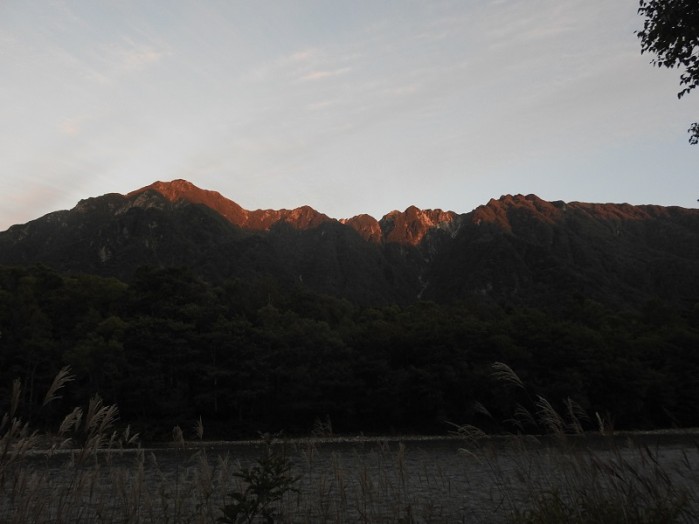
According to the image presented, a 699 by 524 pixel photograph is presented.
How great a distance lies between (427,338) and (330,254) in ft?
470

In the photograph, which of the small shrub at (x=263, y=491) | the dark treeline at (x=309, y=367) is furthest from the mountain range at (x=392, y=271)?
the small shrub at (x=263, y=491)

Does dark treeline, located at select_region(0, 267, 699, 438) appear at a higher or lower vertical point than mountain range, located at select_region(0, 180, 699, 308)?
lower

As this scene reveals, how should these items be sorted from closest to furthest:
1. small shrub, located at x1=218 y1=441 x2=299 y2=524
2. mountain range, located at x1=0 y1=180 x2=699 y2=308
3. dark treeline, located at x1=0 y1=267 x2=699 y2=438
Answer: small shrub, located at x1=218 y1=441 x2=299 y2=524, dark treeline, located at x1=0 y1=267 x2=699 y2=438, mountain range, located at x1=0 y1=180 x2=699 y2=308

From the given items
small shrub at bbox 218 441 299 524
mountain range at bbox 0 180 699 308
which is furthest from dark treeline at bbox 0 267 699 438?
mountain range at bbox 0 180 699 308

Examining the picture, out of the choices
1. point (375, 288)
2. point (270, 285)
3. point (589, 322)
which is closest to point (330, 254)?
point (375, 288)

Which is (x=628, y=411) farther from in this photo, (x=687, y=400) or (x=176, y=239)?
(x=176, y=239)

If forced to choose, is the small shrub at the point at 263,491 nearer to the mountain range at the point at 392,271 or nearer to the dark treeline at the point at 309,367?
the dark treeline at the point at 309,367

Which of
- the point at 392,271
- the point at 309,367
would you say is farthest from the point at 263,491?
the point at 392,271

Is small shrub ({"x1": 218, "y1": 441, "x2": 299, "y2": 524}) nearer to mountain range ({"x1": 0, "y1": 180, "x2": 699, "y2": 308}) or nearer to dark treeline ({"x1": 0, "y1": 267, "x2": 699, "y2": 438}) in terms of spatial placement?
dark treeline ({"x1": 0, "y1": 267, "x2": 699, "y2": 438})

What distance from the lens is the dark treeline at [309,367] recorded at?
48.0m

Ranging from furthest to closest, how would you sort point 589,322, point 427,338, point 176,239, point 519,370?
1. point 176,239
2. point 589,322
3. point 427,338
4. point 519,370

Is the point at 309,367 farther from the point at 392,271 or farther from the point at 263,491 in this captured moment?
the point at 392,271

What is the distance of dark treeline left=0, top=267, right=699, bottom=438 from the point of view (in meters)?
48.0

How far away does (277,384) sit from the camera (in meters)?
51.0
